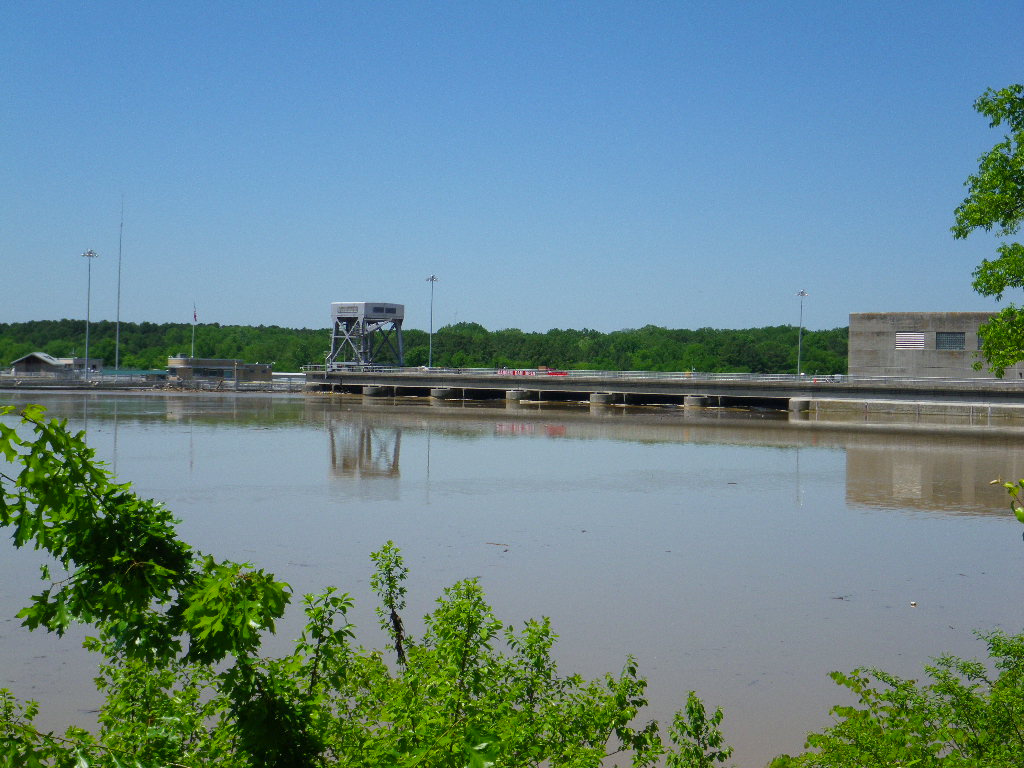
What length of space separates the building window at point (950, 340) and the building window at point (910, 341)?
89 cm

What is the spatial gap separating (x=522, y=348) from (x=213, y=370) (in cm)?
6594

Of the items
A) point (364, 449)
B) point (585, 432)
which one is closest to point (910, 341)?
point (585, 432)

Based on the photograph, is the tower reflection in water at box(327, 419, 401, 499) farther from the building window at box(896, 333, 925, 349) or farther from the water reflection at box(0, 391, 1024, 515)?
the building window at box(896, 333, 925, 349)

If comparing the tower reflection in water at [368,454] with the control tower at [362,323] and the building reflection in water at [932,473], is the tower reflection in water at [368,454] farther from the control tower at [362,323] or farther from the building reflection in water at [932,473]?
the control tower at [362,323]

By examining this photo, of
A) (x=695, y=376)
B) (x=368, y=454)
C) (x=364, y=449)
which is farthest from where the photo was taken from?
(x=695, y=376)

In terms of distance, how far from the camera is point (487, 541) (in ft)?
61.6

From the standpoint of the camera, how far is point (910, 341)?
64.1 metres

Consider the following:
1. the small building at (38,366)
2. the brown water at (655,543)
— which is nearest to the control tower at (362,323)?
the small building at (38,366)

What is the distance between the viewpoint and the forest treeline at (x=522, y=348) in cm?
14225

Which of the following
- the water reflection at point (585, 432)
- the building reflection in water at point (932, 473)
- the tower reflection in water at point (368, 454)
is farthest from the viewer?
the water reflection at point (585, 432)

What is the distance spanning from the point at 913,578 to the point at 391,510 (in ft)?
37.5

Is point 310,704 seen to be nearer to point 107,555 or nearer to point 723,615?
point 107,555

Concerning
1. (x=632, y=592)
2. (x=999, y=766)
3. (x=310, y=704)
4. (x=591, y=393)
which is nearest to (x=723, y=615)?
(x=632, y=592)

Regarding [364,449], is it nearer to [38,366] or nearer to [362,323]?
[362,323]
